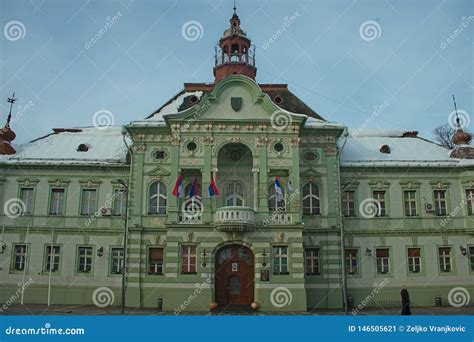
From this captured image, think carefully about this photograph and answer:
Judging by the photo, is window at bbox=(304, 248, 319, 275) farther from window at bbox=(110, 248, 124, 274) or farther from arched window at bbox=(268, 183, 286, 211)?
window at bbox=(110, 248, 124, 274)

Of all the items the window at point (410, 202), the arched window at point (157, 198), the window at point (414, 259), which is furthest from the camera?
the window at point (410, 202)

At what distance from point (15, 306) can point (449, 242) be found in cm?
2776

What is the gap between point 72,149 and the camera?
1379 inches

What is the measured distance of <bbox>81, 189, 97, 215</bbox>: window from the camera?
3303cm

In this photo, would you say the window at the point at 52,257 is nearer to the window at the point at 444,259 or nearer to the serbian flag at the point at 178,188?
the serbian flag at the point at 178,188

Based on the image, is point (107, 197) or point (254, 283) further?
point (107, 197)

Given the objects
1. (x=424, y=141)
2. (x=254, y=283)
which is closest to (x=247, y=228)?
(x=254, y=283)

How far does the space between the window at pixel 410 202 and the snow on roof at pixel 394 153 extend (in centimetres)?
199

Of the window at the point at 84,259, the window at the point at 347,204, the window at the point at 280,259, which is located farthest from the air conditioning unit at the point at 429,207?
the window at the point at 84,259

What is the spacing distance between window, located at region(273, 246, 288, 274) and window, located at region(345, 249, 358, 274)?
220 inches

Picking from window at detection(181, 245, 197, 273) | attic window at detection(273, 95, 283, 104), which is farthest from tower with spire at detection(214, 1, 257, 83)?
window at detection(181, 245, 197, 273)

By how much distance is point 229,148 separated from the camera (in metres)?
31.8

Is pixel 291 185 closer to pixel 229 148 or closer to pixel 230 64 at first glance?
pixel 229 148

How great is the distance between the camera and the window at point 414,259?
3262 centimetres
